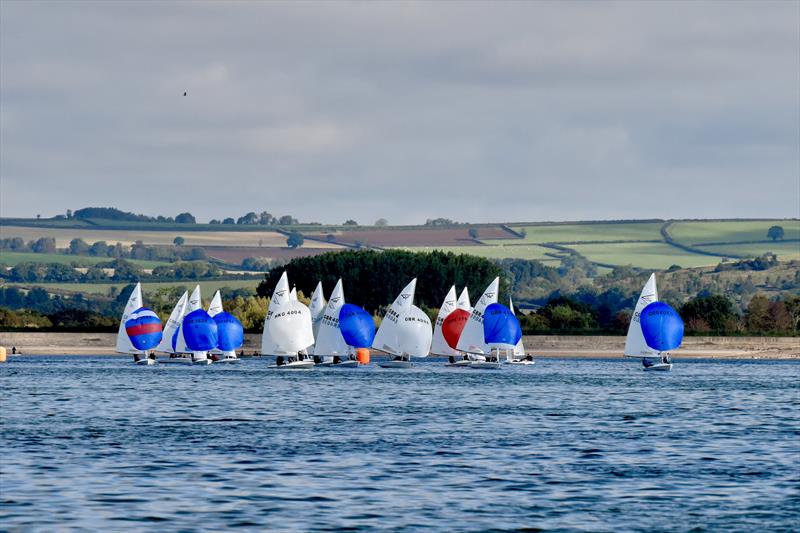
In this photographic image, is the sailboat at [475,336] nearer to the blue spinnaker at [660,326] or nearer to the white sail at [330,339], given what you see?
the white sail at [330,339]

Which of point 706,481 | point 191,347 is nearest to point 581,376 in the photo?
point 191,347

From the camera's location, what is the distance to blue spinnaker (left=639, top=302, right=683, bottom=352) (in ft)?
420

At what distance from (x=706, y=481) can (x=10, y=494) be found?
62.3 ft

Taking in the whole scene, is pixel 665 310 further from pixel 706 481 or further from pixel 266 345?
pixel 706 481

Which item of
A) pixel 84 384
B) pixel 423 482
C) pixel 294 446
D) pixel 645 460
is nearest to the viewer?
pixel 423 482

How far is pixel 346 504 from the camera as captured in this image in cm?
3825

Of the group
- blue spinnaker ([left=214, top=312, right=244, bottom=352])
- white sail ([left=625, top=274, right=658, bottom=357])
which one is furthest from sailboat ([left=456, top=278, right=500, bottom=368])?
blue spinnaker ([left=214, top=312, right=244, bottom=352])

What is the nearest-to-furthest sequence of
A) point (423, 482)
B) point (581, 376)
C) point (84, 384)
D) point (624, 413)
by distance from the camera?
point (423, 482)
point (624, 413)
point (84, 384)
point (581, 376)

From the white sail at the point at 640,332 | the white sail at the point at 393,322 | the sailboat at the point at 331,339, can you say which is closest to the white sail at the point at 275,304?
the sailboat at the point at 331,339

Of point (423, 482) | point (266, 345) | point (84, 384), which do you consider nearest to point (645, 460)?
point (423, 482)

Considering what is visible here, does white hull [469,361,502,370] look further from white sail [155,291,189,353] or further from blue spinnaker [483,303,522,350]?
white sail [155,291,189,353]

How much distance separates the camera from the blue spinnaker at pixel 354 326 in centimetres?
13288

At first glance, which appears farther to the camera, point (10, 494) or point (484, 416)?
point (484, 416)

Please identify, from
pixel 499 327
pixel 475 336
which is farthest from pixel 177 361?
pixel 499 327
